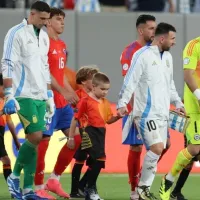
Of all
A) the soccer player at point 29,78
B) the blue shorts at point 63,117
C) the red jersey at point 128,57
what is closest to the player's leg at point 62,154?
the blue shorts at point 63,117

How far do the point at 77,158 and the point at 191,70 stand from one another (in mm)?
1944

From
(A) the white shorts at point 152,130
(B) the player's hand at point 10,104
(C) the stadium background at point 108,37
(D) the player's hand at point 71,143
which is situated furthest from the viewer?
(C) the stadium background at point 108,37

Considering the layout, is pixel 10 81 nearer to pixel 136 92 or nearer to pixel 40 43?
pixel 40 43

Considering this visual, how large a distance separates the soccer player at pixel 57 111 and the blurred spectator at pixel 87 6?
7263 millimetres

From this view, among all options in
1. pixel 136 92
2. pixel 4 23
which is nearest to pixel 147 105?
pixel 136 92

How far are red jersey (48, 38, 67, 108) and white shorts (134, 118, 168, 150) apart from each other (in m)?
1.40

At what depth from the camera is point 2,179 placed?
14.9m

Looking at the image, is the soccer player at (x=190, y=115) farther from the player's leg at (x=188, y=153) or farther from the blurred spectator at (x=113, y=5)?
the blurred spectator at (x=113, y=5)

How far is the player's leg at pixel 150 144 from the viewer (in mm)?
11445

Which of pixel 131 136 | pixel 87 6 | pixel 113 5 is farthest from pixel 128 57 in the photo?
pixel 113 5

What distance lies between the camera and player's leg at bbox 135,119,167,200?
451 inches

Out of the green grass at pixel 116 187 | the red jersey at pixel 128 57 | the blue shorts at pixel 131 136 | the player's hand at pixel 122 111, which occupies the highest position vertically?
the red jersey at pixel 128 57

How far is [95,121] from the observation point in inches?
473

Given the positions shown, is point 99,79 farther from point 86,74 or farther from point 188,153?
point 188,153
